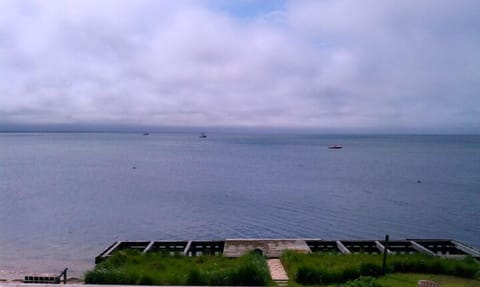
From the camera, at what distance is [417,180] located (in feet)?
184

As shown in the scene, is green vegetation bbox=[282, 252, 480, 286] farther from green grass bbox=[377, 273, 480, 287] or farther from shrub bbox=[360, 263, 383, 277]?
green grass bbox=[377, 273, 480, 287]

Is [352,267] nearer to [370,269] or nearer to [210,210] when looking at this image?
[370,269]

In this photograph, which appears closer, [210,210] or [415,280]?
[415,280]

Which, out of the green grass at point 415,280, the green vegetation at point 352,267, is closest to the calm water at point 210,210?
the green vegetation at point 352,267

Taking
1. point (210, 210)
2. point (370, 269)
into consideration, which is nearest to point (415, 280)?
point (370, 269)

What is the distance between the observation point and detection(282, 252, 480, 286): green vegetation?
1216 cm

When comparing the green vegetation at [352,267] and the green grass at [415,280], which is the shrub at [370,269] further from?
the green grass at [415,280]

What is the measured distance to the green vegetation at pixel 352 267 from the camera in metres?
12.2

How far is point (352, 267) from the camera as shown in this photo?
40.9 ft

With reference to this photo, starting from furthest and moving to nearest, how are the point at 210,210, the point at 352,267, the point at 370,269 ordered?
1. the point at 210,210
2. the point at 370,269
3. the point at 352,267

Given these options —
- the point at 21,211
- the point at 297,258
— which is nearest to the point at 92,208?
the point at 21,211

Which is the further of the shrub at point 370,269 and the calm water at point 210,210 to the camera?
the calm water at point 210,210

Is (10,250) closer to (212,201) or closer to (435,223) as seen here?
(212,201)

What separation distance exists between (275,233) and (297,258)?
12.3 metres
